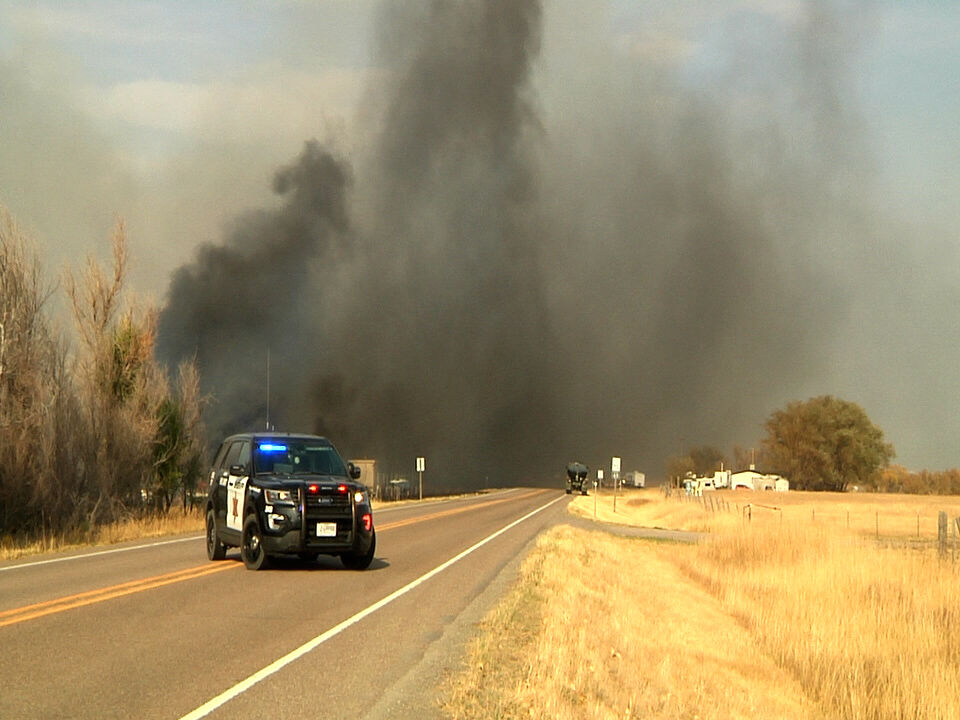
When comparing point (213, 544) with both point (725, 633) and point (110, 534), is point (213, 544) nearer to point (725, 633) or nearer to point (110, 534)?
point (110, 534)

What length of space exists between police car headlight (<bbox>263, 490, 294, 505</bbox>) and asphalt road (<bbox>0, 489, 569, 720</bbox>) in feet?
3.77

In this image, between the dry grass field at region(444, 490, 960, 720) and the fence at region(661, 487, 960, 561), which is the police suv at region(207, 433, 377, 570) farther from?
the fence at region(661, 487, 960, 561)

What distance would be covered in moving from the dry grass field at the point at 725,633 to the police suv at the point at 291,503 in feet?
9.43

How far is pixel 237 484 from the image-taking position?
1667cm

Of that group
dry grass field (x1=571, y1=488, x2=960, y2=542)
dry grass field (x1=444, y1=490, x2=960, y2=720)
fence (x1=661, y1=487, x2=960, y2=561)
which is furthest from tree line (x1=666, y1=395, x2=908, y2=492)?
dry grass field (x1=444, y1=490, x2=960, y2=720)

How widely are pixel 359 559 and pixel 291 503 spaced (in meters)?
1.78

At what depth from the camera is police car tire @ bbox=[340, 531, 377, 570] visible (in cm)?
1652

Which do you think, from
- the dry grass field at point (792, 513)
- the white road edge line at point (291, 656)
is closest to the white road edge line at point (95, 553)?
the white road edge line at point (291, 656)

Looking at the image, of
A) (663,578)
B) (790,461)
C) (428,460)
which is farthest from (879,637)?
(790,461)

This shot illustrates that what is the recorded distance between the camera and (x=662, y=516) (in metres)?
55.4

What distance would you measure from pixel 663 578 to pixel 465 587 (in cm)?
751

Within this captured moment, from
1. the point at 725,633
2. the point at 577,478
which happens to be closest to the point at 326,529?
the point at 725,633

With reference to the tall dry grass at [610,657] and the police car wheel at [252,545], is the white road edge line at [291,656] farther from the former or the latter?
the police car wheel at [252,545]

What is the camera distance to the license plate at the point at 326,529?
51.2ft
